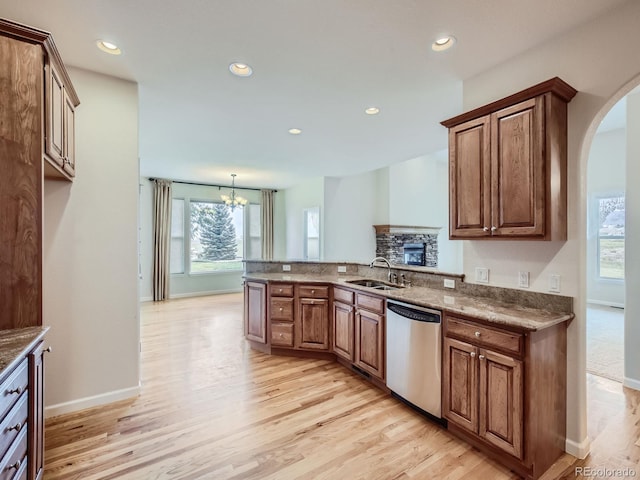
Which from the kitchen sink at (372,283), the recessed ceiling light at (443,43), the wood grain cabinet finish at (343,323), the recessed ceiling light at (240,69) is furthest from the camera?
the kitchen sink at (372,283)

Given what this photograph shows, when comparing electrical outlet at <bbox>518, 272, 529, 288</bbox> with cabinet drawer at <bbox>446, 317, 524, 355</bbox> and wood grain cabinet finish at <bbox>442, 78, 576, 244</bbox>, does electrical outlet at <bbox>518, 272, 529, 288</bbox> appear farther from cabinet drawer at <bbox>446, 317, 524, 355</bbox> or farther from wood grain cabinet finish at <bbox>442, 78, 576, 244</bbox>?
cabinet drawer at <bbox>446, 317, 524, 355</bbox>

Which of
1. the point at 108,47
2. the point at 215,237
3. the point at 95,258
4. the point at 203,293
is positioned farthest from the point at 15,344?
the point at 215,237

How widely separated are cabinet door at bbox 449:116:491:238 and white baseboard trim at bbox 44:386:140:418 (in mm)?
3118

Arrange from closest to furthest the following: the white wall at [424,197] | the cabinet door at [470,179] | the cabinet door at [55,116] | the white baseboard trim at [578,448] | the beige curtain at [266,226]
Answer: the cabinet door at [55,116] → the white baseboard trim at [578,448] → the cabinet door at [470,179] → the white wall at [424,197] → the beige curtain at [266,226]

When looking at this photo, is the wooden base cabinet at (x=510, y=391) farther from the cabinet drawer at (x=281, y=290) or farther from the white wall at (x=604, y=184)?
the white wall at (x=604, y=184)

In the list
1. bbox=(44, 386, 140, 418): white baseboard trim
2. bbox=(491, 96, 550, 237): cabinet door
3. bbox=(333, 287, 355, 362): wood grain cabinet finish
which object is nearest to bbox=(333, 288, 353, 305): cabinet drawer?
bbox=(333, 287, 355, 362): wood grain cabinet finish

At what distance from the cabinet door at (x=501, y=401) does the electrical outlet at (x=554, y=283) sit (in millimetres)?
647

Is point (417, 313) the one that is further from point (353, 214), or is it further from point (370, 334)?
point (353, 214)

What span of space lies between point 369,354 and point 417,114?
260cm

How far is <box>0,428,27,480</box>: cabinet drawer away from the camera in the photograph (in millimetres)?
1260

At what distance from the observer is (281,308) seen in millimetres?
3816

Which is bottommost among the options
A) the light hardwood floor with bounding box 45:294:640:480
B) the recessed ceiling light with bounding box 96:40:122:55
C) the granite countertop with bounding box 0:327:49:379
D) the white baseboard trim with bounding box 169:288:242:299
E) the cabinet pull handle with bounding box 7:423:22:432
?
the light hardwood floor with bounding box 45:294:640:480

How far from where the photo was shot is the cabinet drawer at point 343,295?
3.36m

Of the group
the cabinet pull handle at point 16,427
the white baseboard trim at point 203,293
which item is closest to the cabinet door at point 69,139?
the cabinet pull handle at point 16,427
